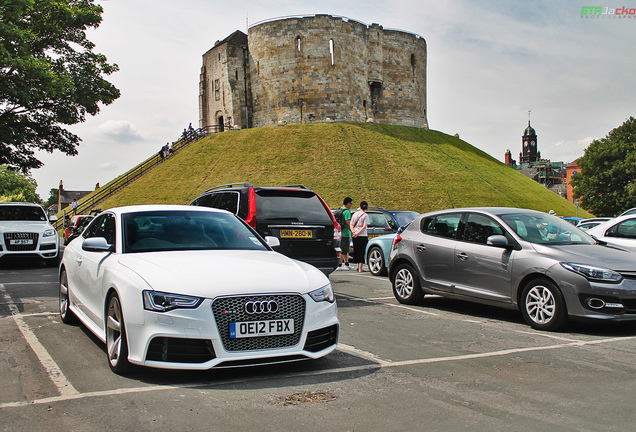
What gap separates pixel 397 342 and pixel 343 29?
5746 cm

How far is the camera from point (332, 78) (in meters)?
59.4

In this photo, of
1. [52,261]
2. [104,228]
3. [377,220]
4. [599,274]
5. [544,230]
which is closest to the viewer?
[104,228]

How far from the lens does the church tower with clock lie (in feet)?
508

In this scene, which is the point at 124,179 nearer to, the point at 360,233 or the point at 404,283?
the point at 360,233

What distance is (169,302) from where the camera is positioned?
4.46 m

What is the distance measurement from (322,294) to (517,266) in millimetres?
3539

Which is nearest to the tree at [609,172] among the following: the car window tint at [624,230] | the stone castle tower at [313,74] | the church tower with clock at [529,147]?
the stone castle tower at [313,74]

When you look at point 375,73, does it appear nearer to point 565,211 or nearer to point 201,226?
point 565,211

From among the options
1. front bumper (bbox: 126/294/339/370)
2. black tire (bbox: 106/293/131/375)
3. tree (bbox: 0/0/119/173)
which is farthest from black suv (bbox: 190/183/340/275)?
tree (bbox: 0/0/119/173)

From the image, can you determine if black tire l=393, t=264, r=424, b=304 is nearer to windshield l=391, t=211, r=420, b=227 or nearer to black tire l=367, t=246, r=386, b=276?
black tire l=367, t=246, r=386, b=276

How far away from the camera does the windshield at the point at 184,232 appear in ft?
18.6

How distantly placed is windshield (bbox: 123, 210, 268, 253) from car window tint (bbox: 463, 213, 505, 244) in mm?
3576

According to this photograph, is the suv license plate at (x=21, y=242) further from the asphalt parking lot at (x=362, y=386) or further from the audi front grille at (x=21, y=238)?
the asphalt parking lot at (x=362, y=386)

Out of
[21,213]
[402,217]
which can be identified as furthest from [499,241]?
[21,213]
